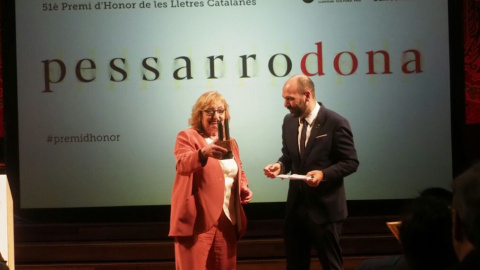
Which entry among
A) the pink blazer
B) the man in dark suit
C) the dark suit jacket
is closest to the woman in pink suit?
the pink blazer

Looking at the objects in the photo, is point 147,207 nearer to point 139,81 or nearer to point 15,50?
point 139,81

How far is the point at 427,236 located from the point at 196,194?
2.60 m

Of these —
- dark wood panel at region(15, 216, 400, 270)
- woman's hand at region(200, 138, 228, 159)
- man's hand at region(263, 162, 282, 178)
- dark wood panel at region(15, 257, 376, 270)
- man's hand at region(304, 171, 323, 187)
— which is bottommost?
dark wood panel at region(15, 257, 376, 270)

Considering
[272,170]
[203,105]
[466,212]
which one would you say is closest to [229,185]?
[272,170]

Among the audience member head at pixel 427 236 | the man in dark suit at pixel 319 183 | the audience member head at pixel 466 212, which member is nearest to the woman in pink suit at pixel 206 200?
the man in dark suit at pixel 319 183

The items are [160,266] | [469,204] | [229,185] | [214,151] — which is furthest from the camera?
[160,266]

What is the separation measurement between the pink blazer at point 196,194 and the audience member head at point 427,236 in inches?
95.5

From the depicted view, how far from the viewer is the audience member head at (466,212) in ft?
6.22

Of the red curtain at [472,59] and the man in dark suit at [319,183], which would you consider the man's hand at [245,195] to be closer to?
the man in dark suit at [319,183]

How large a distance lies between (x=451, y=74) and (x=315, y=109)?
1.76 meters

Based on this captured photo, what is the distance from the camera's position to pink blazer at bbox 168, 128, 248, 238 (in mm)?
4438

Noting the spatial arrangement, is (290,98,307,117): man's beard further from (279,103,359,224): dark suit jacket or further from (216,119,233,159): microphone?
(216,119,233,159): microphone

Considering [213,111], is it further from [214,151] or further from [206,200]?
→ [206,200]

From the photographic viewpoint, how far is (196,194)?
4512 millimetres
